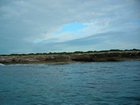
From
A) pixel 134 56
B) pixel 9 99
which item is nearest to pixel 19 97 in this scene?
pixel 9 99

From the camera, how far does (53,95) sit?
1462cm

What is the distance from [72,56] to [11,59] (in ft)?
72.1

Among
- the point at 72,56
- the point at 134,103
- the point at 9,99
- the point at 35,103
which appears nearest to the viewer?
the point at 134,103

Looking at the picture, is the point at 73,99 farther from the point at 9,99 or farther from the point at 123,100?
the point at 9,99

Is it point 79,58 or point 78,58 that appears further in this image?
point 79,58

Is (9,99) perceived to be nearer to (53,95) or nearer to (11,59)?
(53,95)

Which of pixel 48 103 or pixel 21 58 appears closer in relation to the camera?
pixel 48 103

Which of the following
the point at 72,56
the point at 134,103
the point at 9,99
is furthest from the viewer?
the point at 72,56

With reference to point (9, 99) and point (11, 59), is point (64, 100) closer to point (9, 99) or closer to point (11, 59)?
point (9, 99)

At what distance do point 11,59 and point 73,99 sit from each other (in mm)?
63079

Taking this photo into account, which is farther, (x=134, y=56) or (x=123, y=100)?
(x=134, y=56)

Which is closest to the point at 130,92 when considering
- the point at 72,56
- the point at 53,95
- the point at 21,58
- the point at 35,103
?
the point at 53,95

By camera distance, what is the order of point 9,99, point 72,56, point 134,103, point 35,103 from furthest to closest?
point 72,56
point 9,99
point 35,103
point 134,103

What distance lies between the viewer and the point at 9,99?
14047 millimetres
